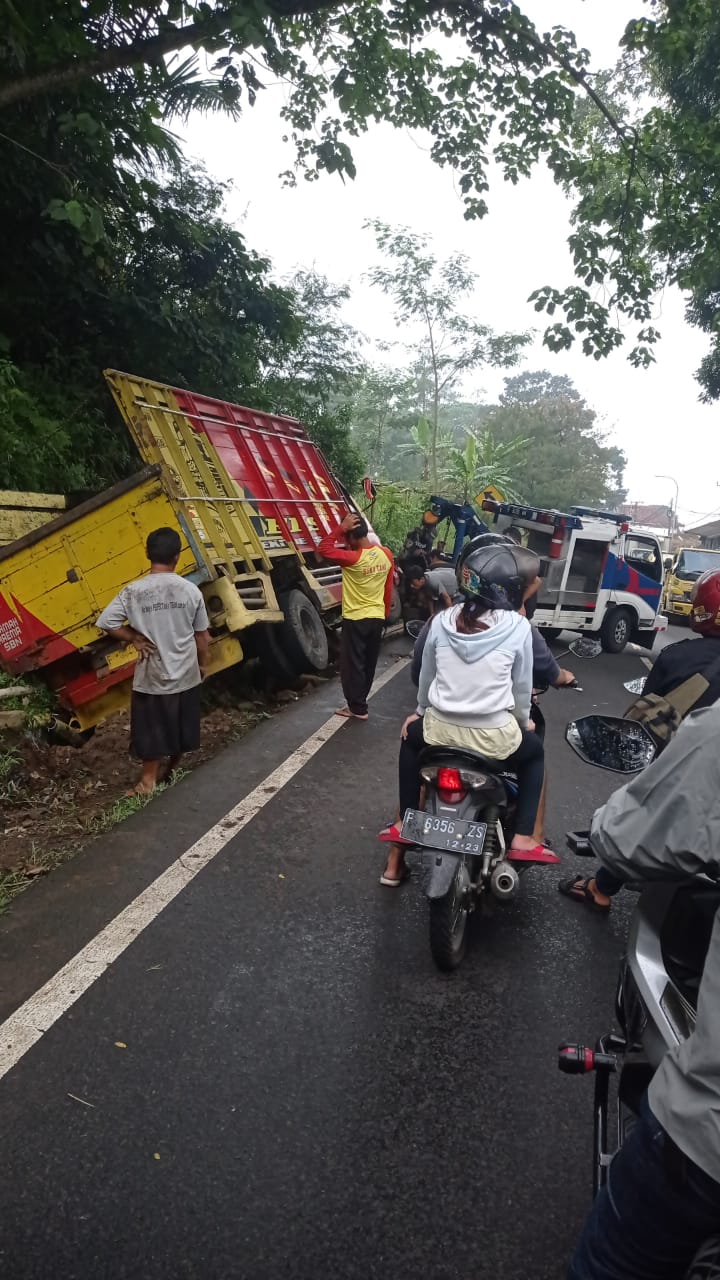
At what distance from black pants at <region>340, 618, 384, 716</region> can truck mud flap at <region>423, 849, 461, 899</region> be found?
377 cm

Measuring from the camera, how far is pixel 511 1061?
8.75ft

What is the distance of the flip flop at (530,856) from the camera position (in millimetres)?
3467

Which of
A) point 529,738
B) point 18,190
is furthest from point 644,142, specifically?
point 529,738

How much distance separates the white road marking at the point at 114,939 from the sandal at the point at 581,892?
172cm

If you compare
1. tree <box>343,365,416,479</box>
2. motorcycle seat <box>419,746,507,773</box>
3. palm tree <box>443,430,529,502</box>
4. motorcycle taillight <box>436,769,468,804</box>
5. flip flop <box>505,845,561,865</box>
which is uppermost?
tree <box>343,365,416,479</box>

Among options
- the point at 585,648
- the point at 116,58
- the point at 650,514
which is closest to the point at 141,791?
the point at 585,648

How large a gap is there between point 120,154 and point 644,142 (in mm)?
6138

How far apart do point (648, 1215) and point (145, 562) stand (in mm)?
5494

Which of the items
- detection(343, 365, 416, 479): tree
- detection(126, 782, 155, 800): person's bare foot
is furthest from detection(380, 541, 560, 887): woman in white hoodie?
detection(343, 365, 416, 479): tree

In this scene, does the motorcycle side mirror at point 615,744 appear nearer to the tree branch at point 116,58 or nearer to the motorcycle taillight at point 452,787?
the motorcycle taillight at point 452,787

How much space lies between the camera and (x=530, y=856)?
3.48 meters

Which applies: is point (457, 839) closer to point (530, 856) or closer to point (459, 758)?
point (459, 758)

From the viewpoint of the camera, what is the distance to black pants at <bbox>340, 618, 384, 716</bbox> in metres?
6.82

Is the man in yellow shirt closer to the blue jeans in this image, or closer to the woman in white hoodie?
the woman in white hoodie
